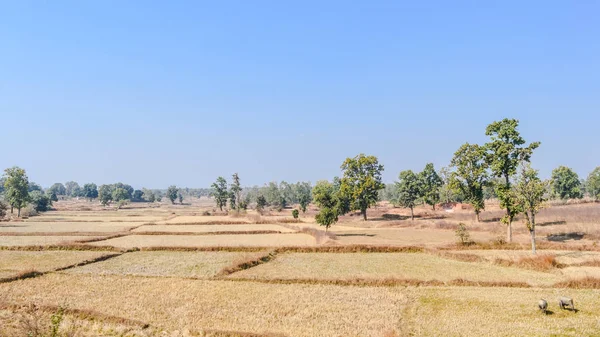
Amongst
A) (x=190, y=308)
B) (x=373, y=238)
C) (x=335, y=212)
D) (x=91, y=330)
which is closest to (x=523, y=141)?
(x=373, y=238)

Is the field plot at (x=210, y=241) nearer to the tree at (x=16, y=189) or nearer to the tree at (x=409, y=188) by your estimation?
the tree at (x=409, y=188)

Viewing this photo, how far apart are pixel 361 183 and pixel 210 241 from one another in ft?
160

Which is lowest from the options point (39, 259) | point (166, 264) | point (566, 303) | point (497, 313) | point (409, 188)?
point (497, 313)

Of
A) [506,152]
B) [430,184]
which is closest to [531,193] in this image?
[506,152]

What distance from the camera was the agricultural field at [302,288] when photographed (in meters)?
20.1

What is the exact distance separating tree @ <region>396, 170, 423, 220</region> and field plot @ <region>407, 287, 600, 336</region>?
6809cm

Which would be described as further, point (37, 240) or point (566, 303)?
→ point (37, 240)

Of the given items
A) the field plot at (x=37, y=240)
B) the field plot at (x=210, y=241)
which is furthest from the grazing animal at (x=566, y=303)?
the field plot at (x=37, y=240)

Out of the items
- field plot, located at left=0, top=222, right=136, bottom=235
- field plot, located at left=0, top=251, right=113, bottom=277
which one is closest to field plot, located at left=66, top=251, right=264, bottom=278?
field plot, located at left=0, top=251, right=113, bottom=277

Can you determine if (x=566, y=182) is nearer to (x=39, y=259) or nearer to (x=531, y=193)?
(x=531, y=193)

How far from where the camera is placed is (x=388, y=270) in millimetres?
32406

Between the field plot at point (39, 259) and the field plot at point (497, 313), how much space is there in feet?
102

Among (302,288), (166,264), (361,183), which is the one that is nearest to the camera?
(302,288)

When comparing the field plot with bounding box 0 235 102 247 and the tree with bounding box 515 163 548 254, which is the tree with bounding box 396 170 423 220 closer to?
the tree with bounding box 515 163 548 254
